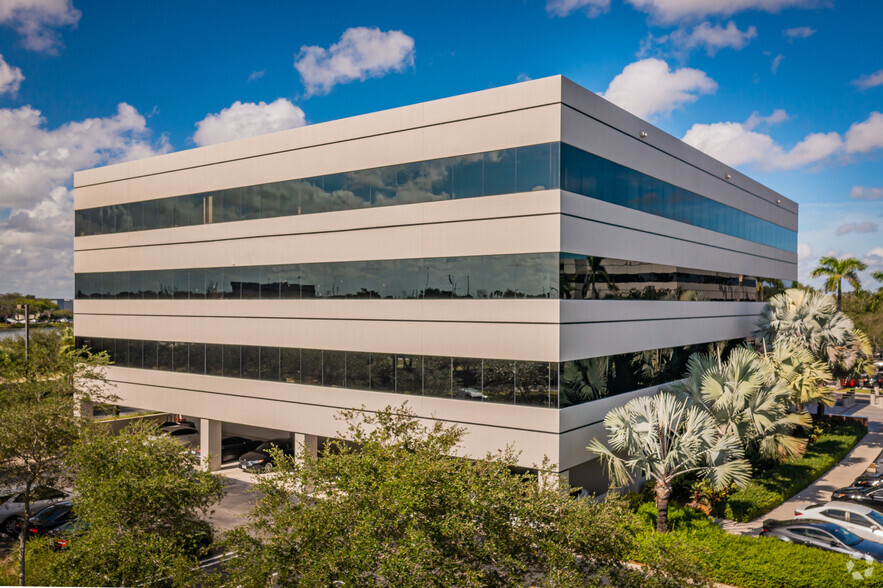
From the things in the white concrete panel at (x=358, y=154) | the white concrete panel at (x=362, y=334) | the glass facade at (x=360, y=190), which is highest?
the white concrete panel at (x=358, y=154)

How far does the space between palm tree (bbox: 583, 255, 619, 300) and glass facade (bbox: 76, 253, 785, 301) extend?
0.03m

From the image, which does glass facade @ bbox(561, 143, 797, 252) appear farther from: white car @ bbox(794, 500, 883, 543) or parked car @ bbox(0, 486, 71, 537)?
parked car @ bbox(0, 486, 71, 537)

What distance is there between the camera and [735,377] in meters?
20.7

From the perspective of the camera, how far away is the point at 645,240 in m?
23.6

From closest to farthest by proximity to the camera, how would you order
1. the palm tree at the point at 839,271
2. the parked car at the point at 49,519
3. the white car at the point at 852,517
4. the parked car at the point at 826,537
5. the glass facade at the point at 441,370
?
the parked car at the point at 826,537 → the white car at the point at 852,517 → the parked car at the point at 49,519 → the glass facade at the point at 441,370 → the palm tree at the point at 839,271

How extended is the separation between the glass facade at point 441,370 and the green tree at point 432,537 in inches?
385

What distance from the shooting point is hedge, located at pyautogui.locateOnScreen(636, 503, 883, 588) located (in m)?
14.0

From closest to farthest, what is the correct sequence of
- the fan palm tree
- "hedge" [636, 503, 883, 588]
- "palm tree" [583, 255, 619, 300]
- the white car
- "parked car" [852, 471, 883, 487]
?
"hedge" [636, 503, 883, 588]
the white car
"palm tree" [583, 255, 619, 300]
"parked car" [852, 471, 883, 487]
the fan palm tree

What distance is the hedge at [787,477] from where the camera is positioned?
66.0ft

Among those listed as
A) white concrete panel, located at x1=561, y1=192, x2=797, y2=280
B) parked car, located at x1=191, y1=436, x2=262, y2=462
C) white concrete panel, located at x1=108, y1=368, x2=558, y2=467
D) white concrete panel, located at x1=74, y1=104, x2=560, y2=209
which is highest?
white concrete panel, located at x1=74, y1=104, x2=560, y2=209

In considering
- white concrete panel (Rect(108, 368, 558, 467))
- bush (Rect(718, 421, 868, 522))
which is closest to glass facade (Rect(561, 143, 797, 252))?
white concrete panel (Rect(108, 368, 558, 467))

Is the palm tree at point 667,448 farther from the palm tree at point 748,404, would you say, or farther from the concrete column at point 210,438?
the concrete column at point 210,438

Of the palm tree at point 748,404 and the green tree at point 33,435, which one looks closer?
the green tree at point 33,435

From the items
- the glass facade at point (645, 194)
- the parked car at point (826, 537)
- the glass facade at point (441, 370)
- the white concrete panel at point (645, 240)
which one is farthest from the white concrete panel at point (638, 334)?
the parked car at point (826, 537)
